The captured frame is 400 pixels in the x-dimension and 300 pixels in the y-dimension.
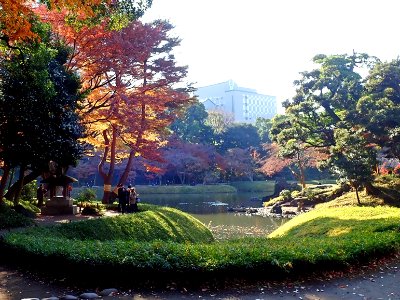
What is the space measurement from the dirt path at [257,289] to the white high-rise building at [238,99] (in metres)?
91.1

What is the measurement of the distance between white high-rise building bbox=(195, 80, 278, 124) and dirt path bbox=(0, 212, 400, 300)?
91.1 m

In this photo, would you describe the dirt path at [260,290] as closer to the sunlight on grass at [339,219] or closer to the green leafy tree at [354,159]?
the sunlight on grass at [339,219]

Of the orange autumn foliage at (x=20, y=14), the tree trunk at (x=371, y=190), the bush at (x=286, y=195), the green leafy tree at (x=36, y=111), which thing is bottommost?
the bush at (x=286, y=195)

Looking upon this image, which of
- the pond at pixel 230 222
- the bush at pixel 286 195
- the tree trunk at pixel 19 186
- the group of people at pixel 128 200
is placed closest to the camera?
the tree trunk at pixel 19 186

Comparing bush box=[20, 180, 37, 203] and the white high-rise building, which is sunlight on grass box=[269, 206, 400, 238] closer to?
bush box=[20, 180, 37, 203]

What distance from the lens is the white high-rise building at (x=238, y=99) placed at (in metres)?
101

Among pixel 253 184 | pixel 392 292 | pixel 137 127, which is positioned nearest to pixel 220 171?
pixel 253 184

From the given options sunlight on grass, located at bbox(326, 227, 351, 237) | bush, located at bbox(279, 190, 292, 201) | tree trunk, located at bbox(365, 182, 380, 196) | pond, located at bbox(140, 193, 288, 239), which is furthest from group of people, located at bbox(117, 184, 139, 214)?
bush, located at bbox(279, 190, 292, 201)

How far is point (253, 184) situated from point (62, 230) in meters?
40.7

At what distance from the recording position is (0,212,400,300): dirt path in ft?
20.1

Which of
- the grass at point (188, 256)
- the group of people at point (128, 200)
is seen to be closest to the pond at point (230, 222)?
the group of people at point (128, 200)

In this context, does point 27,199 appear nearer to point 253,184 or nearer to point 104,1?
point 104,1

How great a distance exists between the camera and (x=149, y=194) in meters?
46.6

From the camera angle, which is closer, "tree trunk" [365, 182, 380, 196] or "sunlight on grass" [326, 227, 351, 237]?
"sunlight on grass" [326, 227, 351, 237]
